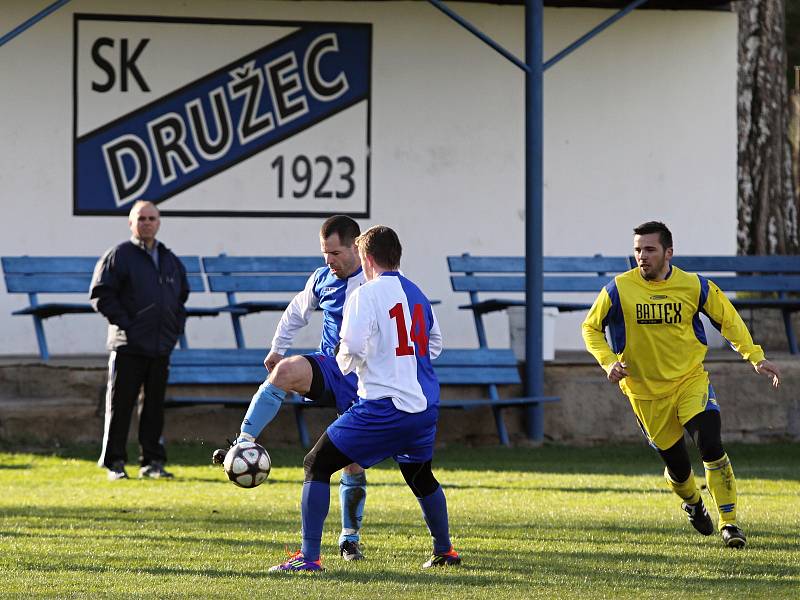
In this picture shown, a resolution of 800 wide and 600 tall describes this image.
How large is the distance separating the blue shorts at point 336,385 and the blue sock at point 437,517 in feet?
2.09

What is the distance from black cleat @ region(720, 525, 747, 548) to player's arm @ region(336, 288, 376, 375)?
2.35 m

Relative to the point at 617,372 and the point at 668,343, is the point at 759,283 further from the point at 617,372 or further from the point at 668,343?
the point at 617,372

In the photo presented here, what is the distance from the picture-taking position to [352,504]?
24.7 ft

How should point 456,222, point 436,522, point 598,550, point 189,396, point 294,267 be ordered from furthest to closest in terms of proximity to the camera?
point 456,222 → point 294,267 → point 189,396 → point 598,550 → point 436,522

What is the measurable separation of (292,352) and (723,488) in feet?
21.5

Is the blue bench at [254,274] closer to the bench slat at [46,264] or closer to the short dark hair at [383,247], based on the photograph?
the bench slat at [46,264]

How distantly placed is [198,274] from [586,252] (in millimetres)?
3905

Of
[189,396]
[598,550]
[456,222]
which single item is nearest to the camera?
[598,550]

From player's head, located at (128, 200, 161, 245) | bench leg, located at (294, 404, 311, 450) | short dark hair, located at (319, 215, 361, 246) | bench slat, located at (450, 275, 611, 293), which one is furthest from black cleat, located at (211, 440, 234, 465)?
bench slat, located at (450, 275, 611, 293)

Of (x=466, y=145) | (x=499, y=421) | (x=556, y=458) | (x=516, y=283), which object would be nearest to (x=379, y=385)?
(x=556, y=458)

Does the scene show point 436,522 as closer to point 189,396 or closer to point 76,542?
point 76,542

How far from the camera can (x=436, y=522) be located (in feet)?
23.1

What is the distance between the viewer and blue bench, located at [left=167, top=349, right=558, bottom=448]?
1329 cm

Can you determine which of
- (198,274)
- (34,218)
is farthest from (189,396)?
(34,218)
